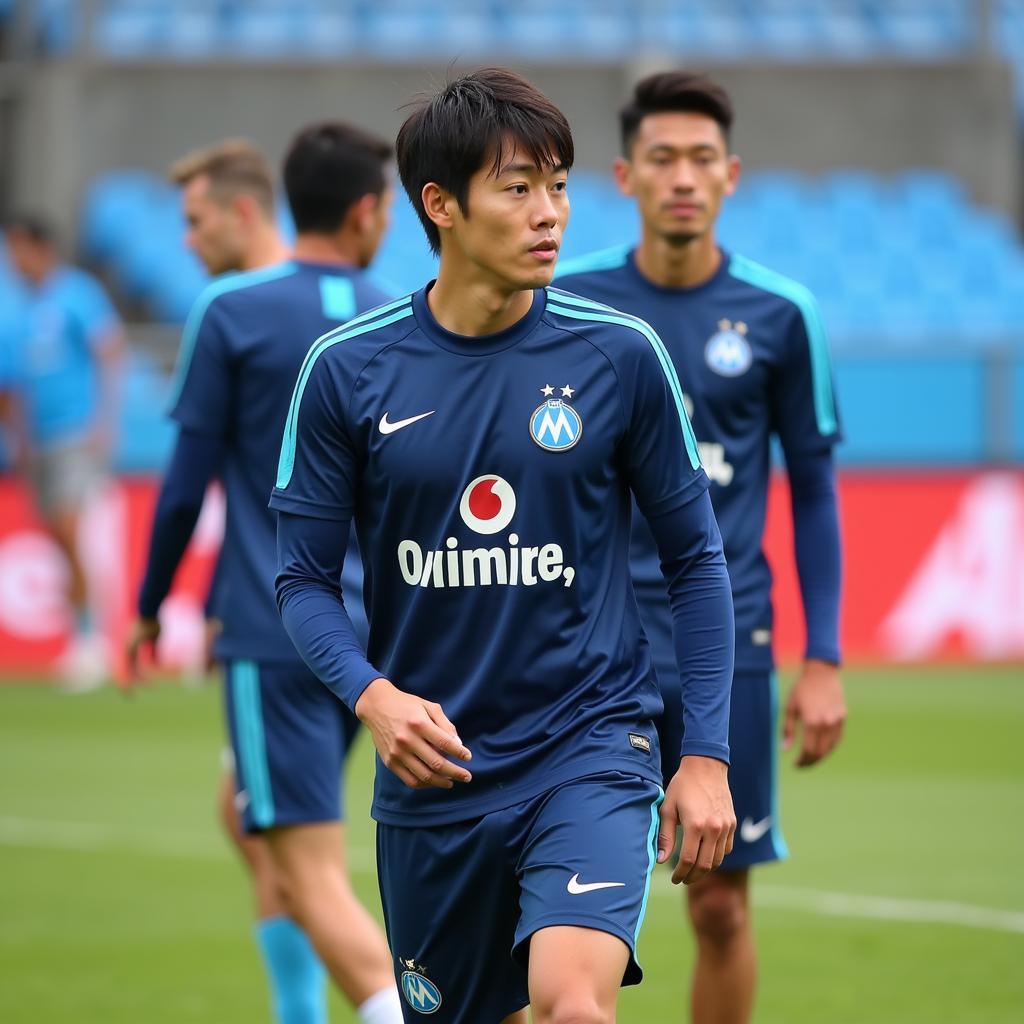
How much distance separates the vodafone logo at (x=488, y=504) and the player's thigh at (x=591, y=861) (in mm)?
488

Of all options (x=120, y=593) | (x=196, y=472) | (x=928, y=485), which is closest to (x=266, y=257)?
(x=196, y=472)

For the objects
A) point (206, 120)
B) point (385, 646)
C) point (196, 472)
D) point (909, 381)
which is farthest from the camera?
point (206, 120)

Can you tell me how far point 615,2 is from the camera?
22.9 meters

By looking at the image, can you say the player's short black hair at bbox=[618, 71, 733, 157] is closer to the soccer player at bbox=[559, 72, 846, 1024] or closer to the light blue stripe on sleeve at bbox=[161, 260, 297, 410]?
the soccer player at bbox=[559, 72, 846, 1024]

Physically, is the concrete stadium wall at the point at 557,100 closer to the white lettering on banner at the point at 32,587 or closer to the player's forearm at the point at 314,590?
the white lettering on banner at the point at 32,587

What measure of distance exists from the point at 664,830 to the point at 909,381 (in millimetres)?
12368

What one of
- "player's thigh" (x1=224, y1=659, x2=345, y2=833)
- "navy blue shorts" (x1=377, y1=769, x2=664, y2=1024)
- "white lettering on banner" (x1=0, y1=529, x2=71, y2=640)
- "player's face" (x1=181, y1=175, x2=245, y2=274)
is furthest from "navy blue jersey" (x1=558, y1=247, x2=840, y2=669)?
"white lettering on banner" (x1=0, y1=529, x2=71, y2=640)

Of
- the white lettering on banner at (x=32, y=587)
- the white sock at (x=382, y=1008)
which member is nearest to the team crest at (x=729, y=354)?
the white sock at (x=382, y=1008)

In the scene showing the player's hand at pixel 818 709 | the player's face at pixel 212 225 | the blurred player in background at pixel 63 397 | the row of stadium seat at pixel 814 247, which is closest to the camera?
the player's hand at pixel 818 709

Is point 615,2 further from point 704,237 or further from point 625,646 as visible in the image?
point 625,646

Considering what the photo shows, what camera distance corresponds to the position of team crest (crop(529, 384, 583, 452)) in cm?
371

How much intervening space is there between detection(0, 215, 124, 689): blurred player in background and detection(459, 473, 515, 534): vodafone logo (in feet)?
34.1

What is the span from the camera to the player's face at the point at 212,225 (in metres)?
5.91

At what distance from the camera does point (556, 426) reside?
3711 millimetres
